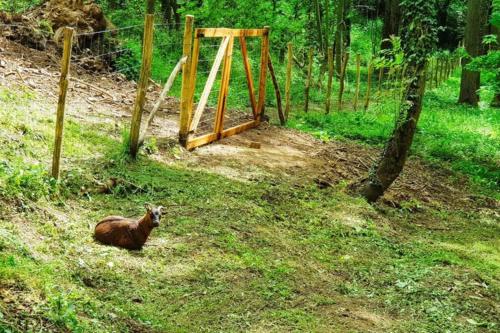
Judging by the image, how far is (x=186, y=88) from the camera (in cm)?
1058

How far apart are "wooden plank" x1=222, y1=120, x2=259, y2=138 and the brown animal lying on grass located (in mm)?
6179

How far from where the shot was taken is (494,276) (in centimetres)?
772

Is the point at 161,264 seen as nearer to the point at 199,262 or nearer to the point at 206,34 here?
the point at 199,262

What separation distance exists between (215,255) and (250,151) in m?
5.15

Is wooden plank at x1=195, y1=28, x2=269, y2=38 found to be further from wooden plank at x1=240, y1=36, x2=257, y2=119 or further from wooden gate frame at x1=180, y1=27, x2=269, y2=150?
wooden plank at x1=240, y1=36, x2=257, y2=119

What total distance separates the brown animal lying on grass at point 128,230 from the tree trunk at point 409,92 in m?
4.57

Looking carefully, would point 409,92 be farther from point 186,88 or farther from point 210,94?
point 210,94

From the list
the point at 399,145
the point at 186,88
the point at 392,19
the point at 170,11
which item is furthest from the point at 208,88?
the point at 392,19

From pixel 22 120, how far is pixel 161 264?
3859 mm

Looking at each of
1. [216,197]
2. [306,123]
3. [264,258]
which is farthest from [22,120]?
[306,123]

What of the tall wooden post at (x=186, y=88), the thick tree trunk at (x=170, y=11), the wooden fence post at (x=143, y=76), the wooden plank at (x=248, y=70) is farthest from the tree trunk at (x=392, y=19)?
the wooden fence post at (x=143, y=76)

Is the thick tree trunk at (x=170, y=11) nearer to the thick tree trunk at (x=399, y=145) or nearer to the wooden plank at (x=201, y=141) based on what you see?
the wooden plank at (x=201, y=141)

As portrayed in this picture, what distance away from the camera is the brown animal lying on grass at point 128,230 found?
6441mm

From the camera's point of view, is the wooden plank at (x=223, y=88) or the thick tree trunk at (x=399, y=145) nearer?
the thick tree trunk at (x=399, y=145)
